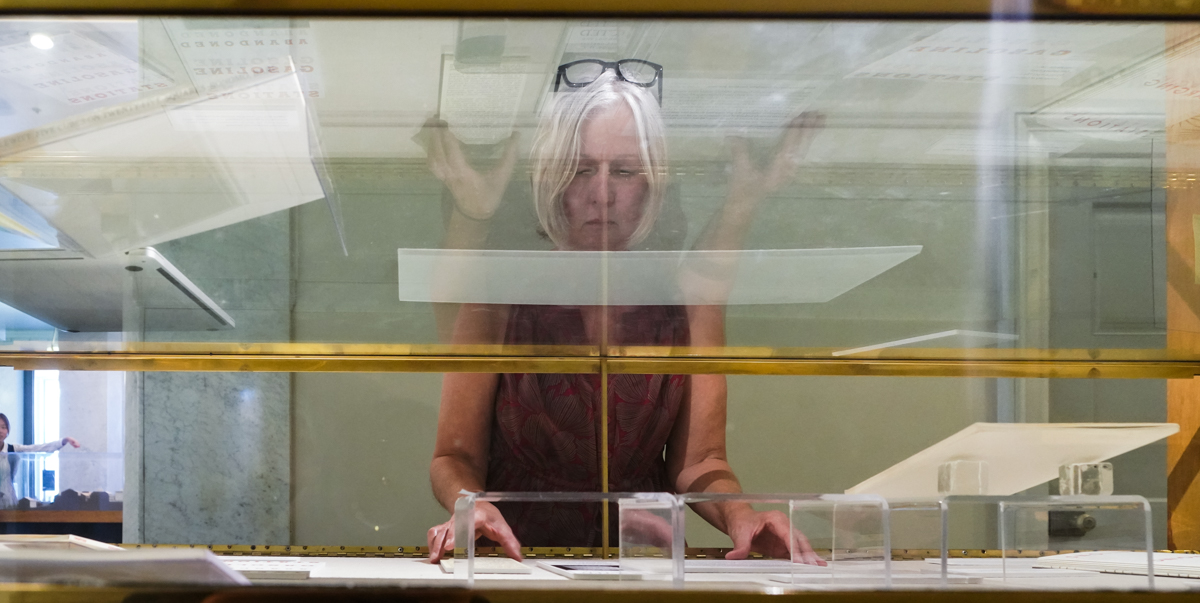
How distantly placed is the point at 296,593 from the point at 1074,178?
1.15 meters

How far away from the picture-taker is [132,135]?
3.57 feet

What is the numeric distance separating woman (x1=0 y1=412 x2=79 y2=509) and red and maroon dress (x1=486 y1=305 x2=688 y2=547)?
58 centimetres

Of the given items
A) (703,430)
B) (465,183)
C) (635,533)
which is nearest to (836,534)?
(635,533)

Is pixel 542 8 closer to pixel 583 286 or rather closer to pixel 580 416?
pixel 583 286

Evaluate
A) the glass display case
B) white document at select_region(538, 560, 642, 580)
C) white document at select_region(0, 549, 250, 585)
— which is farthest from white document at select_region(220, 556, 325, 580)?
white document at select_region(0, 549, 250, 585)

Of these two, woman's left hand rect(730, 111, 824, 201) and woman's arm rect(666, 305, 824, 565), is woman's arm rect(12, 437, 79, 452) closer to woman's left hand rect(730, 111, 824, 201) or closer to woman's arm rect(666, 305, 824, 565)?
woman's arm rect(666, 305, 824, 565)

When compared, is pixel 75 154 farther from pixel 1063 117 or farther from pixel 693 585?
pixel 1063 117

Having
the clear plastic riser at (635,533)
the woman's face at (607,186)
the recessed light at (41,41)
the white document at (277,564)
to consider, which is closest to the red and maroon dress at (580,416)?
the woman's face at (607,186)

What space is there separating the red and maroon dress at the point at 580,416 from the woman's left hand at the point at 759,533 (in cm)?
17

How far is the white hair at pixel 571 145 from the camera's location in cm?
111

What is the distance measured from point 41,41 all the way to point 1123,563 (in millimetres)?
1290

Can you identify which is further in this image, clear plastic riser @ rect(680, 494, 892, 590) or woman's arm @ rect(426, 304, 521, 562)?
woman's arm @ rect(426, 304, 521, 562)

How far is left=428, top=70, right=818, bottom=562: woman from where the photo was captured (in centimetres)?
113

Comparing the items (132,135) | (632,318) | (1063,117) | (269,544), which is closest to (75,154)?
(132,135)
